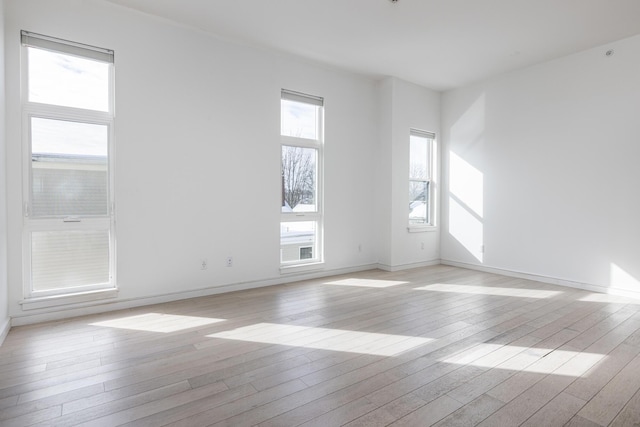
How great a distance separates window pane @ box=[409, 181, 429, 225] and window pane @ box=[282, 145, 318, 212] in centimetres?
183

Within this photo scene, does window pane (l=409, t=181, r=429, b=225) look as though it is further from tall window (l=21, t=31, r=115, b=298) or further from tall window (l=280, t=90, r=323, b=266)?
tall window (l=21, t=31, r=115, b=298)

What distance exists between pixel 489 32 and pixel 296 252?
3.58 metres

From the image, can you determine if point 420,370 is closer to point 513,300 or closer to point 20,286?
point 513,300

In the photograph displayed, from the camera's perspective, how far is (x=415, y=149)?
6.00 m

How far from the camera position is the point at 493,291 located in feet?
14.2

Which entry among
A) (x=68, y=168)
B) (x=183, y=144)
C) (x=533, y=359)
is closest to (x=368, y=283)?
(x=533, y=359)

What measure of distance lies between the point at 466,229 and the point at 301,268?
9.52 ft

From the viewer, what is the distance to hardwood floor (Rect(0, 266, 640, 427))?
183 cm

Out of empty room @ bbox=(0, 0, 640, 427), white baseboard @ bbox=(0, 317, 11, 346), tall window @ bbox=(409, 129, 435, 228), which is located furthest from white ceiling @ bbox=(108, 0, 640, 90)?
white baseboard @ bbox=(0, 317, 11, 346)

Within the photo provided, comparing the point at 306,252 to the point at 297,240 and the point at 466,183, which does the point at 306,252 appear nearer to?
the point at 297,240

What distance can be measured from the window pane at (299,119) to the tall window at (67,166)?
2.07m

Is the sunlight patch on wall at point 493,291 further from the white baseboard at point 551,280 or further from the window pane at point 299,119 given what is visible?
the window pane at point 299,119

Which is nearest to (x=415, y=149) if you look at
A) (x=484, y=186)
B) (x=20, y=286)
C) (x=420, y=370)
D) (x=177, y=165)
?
(x=484, y=186)

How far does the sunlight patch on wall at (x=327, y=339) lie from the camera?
264cm
